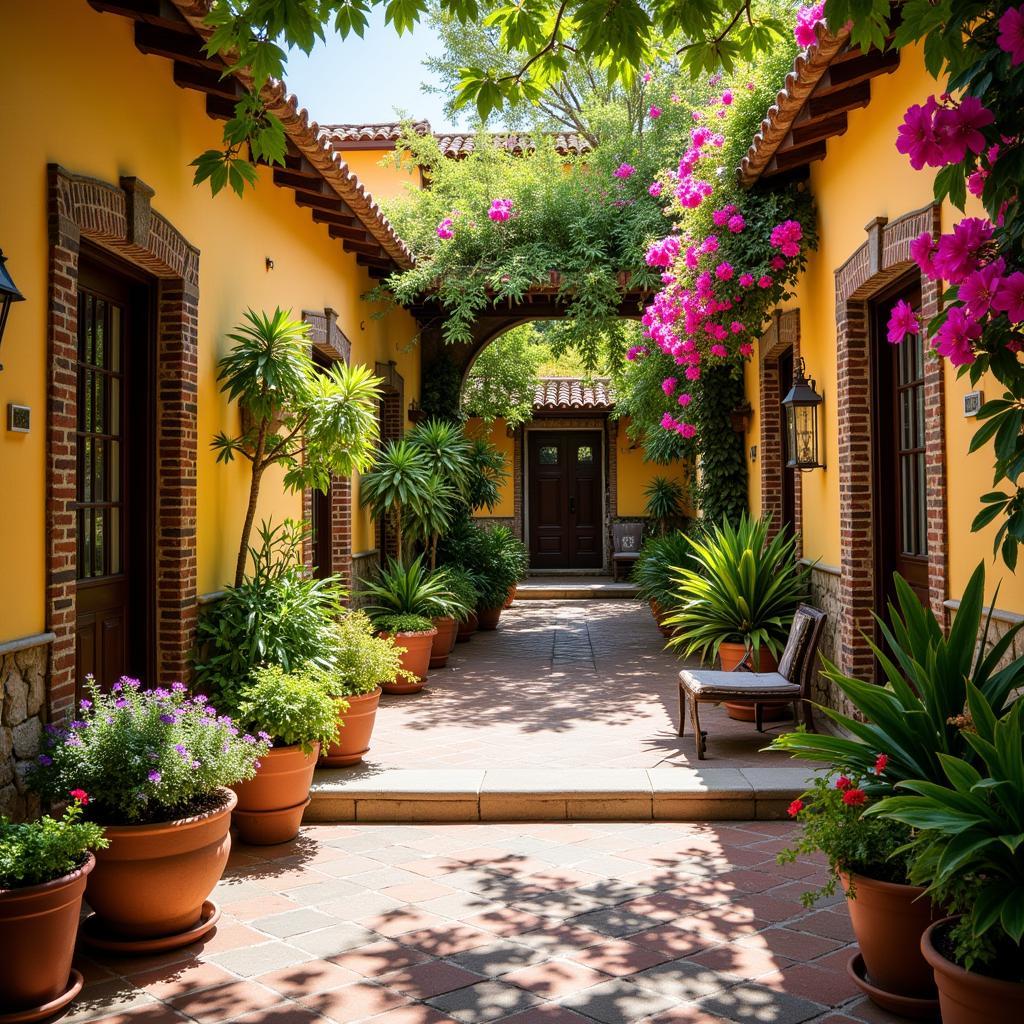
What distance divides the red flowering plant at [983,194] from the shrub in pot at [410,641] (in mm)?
5807

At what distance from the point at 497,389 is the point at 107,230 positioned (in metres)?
11.1

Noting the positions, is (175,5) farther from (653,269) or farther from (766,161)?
(653,269)

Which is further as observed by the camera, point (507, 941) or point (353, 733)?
point (353, 733)

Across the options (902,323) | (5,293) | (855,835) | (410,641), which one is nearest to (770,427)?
(410,641)

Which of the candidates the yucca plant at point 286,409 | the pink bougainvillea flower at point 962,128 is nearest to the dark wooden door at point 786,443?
the yucca plant at point 286,409

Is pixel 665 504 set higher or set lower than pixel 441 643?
higher

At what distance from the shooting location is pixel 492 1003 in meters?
3.12

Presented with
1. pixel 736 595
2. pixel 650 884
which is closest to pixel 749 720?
pixel 736 595

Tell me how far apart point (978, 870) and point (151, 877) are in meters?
2.71

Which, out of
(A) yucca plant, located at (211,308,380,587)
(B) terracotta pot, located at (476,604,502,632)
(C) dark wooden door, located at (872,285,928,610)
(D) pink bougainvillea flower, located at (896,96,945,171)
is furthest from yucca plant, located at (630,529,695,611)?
(D) pink bougainvillea flower, located at (896,96,945,171)

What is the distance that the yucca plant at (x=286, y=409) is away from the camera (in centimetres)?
577

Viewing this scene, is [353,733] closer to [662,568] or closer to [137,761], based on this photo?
[137,761]

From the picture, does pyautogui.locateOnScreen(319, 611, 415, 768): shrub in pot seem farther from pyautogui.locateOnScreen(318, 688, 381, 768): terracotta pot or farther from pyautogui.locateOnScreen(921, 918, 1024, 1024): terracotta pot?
pyautogui.locateOnScreen(921, 918, 1024, 1024): terracotta pot

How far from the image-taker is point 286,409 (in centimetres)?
597
